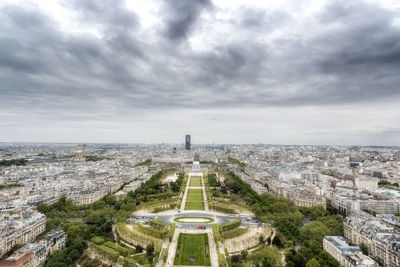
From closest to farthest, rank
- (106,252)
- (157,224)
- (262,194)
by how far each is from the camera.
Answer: (106,252) < (157,224) < (262,194)

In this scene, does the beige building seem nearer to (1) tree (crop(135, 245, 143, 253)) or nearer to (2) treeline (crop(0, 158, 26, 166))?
(1) tree (crop(135, 245, 143, 253))

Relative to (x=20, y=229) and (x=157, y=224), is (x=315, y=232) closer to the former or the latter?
(x=157, y=224)

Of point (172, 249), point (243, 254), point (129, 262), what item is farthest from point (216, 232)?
point (129, 262)

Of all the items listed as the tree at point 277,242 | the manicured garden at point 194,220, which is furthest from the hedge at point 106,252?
the tree at point 277,242

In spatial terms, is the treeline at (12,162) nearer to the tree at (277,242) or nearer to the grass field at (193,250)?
the grass field at (193,250)

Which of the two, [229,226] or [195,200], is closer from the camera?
[229,226]

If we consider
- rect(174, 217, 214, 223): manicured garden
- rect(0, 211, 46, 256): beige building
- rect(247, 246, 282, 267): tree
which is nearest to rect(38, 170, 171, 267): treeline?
rect(0, 211, 46, 256): beige building

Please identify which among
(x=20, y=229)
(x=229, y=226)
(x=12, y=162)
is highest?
(x=12, y=162)
